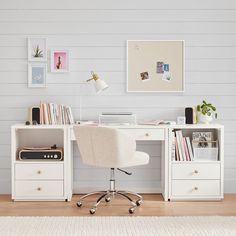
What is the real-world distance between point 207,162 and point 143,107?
923mm

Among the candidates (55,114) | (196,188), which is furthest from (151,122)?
(55,114)

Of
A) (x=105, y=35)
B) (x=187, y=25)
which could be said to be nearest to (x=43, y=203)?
(x=105, y=35)

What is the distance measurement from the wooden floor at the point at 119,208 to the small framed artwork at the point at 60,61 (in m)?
1.38

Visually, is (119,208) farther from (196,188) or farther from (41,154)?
(41,154)

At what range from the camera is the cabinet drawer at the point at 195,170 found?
4895 millimetres

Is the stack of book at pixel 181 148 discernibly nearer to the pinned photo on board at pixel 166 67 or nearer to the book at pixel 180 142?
the book at pixel 180 142

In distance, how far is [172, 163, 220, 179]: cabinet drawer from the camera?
4895 mm

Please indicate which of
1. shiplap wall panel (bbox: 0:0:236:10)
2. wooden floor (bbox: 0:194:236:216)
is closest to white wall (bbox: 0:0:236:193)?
shiplap wall panel (bbox: 0:0:236:10)

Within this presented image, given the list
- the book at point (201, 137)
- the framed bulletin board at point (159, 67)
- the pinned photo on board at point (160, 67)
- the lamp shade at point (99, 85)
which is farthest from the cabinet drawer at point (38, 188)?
the pinned photo on board at point (160, 67)

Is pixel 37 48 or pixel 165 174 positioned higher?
pixel 37 48

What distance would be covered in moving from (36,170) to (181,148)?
147 centimetres

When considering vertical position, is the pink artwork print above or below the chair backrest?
above

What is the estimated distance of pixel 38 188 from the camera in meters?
4.88

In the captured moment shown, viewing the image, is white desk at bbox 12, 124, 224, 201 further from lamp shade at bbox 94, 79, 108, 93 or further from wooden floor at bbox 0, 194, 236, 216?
lamp shade at bbox 94, 79, 108, 93
